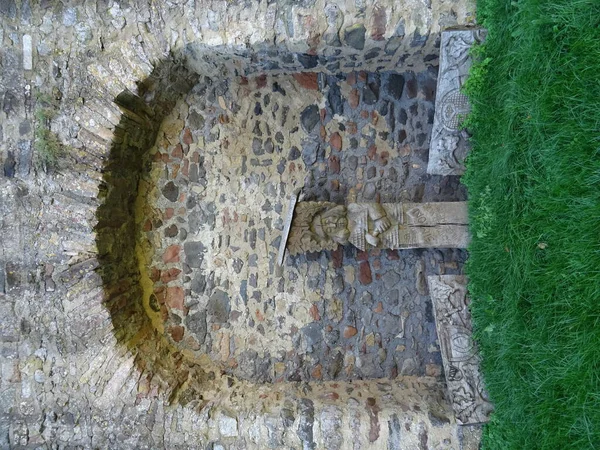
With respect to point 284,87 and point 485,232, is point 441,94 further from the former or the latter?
point 284,87

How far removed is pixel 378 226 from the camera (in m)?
3.45

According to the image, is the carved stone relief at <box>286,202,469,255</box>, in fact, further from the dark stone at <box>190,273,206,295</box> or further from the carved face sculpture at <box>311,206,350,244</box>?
the dark stone at <box>190,273,206,295</box>

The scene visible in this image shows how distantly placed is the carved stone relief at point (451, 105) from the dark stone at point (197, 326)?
2.18 m

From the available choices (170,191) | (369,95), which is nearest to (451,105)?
(369,95)

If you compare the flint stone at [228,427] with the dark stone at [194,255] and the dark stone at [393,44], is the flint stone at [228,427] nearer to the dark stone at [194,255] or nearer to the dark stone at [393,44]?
the dark stone at [194,255]

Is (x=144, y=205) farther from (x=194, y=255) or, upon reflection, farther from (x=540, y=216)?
(x=540, y=216)

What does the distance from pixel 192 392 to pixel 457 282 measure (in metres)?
2.10

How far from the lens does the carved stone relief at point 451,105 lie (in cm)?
305

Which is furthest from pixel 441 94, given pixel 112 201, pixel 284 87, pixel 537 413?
pixel 112 201

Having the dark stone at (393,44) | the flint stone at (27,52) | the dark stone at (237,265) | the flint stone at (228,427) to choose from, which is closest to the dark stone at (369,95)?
the dark stone at (393,44)

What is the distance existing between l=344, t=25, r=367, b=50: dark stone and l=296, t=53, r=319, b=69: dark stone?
0.34 meters

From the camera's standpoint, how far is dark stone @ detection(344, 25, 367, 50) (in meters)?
3.08

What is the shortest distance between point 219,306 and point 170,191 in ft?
3.43

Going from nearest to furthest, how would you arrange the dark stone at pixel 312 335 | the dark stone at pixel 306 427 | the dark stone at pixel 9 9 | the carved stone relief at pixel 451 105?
1. the carved stone relief at pixel 451 105
2. the dark stone at pixel 306 427
3. the dark stone at pixel 9 9
4. the dark stone at pixel 312 335
